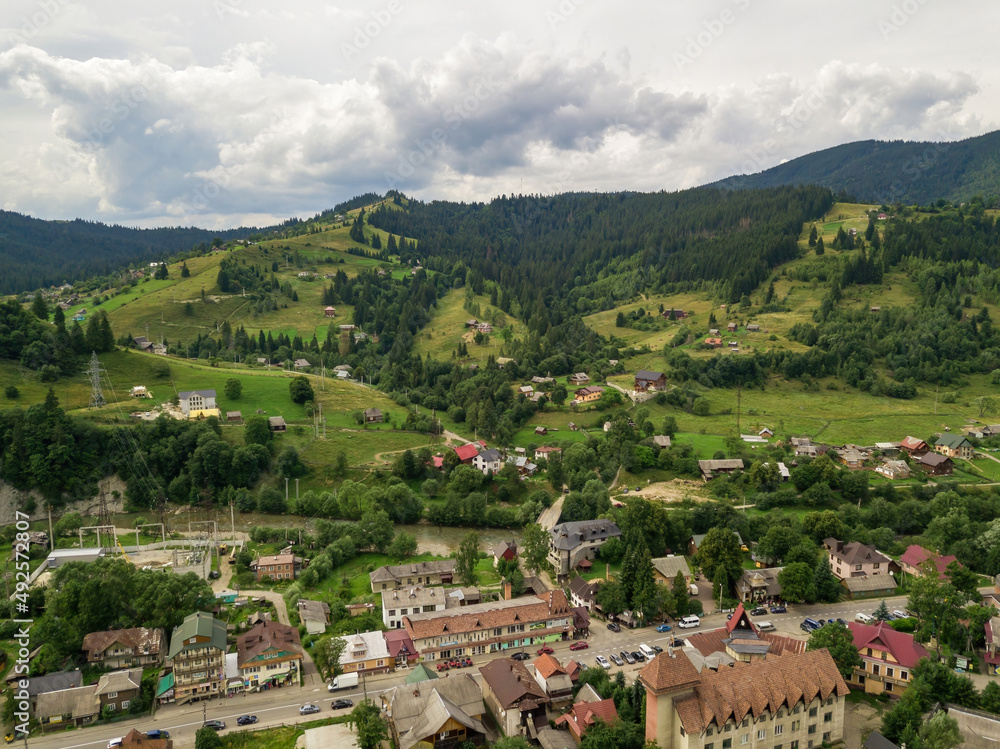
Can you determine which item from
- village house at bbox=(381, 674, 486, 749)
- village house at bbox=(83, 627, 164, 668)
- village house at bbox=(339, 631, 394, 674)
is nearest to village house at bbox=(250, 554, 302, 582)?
village house at bbox=(83, 627, 164, 668)

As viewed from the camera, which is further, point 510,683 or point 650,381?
point 650,381

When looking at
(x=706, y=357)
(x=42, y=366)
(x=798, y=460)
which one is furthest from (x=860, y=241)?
(x=42, y=366)

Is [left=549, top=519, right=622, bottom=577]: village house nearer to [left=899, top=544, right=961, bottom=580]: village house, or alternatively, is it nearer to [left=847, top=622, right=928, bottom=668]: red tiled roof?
[left=847, top=622, right=928, bottom=668]: red tiled roof

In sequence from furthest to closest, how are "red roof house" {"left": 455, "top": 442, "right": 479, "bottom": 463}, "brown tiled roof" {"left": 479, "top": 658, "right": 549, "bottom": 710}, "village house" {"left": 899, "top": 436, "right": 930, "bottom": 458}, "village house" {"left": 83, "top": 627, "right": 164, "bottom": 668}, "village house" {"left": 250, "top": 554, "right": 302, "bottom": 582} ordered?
"red roof house" {"left": 455, "top": 442, "right": 479, "bottom": 463} < "village house" {"left": 899, "top": 436, "right": 930, "bottom": 458} < "village house" {"left": 250, "top": 554, "right": 302, "bottom": 582} < "village house" {"left": 83, "top": 627, "right": 164, "bottom": 668} < "brown tiled roof" {"left": 479, "top": 658, "right": 549, "bottom": 710}

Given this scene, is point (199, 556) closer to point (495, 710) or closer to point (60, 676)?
point (60, 676)

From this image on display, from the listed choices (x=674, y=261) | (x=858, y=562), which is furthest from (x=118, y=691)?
(x=674, y=261)

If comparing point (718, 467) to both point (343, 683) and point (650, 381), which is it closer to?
point (650, 381)
